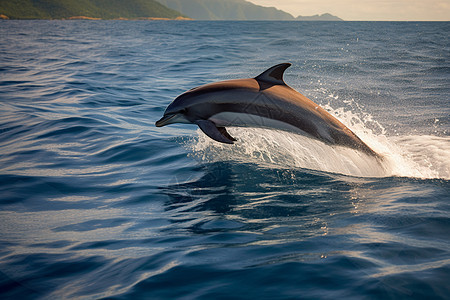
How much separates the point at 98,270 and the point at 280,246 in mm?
1597

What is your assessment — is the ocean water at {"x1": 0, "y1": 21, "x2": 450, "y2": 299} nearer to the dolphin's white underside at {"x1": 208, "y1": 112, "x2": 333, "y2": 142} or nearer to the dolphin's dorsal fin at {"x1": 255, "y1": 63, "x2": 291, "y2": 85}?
the dolphin's white underside at {"x1": 208, "y1": 112, "x2": 333, "y2": 142}

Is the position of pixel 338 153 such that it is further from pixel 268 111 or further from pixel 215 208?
pixel 215 208

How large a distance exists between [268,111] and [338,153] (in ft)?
3.98

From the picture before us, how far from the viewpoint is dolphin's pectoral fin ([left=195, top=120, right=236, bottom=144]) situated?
5536 mm

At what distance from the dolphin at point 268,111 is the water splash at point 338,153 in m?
0.24

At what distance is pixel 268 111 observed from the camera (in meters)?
5.62

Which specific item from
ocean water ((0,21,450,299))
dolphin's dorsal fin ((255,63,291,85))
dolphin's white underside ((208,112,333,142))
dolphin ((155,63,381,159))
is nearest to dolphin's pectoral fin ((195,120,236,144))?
dolphin ((155,63,381,159))

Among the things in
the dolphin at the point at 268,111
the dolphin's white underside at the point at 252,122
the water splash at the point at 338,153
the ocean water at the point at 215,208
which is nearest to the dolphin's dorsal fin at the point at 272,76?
the dolphin at the point at 268,111

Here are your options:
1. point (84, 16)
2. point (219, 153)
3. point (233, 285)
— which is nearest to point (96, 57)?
point (219, 153)

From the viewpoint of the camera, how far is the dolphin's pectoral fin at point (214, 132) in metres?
5.54

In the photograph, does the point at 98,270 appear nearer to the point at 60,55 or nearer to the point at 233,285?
the point at 233,285

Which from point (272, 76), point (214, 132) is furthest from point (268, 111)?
point (214, 132)

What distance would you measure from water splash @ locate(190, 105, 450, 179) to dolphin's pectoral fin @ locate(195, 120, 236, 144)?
38.4 inches

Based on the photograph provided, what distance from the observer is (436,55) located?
21.2 meters
